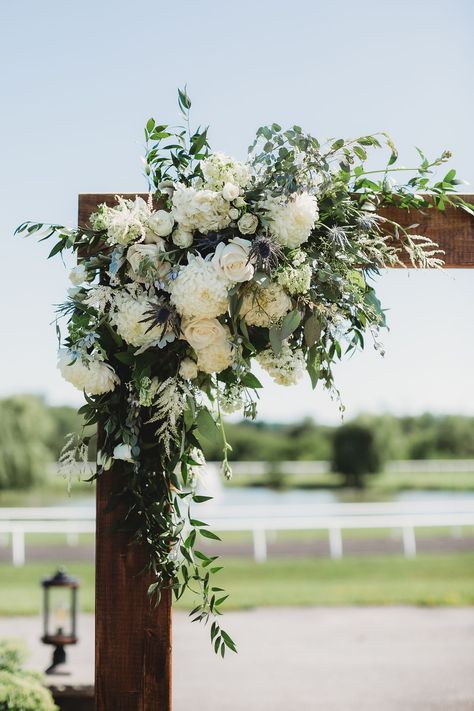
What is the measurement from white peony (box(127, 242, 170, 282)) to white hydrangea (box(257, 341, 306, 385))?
319 millimetres

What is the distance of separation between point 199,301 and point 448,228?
0.81 meters

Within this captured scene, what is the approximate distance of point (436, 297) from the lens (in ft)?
50.6

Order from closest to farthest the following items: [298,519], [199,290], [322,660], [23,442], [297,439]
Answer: [199,290], [322,660], [298,519], [23,442], [297,439]

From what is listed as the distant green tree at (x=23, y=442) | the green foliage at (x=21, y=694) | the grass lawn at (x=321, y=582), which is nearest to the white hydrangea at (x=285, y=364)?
the green foliage at (x=21, y=694)

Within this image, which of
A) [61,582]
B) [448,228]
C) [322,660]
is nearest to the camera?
[448,228]

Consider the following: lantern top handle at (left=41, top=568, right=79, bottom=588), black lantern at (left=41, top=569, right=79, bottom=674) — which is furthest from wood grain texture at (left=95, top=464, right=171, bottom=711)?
lantern top handle at (left=41, top=568, right=79, bottom=588)

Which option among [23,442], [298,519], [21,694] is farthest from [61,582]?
[23,442]

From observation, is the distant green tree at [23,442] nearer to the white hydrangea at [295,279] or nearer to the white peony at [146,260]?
the white peony at [146,260]

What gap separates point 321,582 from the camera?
8.64 meters

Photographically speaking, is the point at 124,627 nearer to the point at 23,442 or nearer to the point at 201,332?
the point at 201,332

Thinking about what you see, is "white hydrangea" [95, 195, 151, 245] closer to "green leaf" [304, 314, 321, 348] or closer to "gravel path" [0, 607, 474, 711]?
"green leaf" [304, 314, 321, 348]

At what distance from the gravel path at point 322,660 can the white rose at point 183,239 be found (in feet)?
8.96

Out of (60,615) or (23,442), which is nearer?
(60,615)

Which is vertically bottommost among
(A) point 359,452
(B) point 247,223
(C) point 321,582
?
(C) point 321,582
